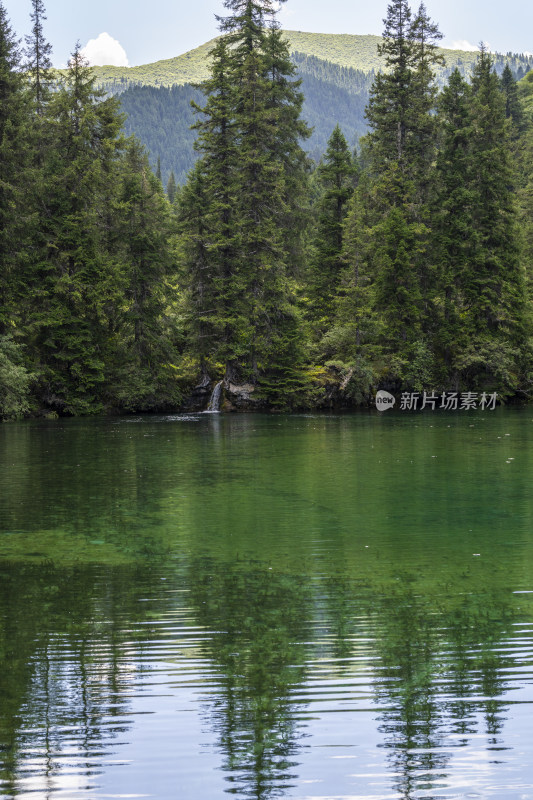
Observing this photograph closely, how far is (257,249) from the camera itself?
153ft

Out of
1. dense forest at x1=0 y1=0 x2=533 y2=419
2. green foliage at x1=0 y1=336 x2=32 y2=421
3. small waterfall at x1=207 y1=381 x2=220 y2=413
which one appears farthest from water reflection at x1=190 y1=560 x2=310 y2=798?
small waterfall at x1=207 y1=381 x2=220 y2=413

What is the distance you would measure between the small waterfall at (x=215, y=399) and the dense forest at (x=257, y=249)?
1.00 feet

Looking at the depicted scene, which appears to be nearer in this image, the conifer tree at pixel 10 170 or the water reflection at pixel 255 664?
the water reflection at pixel 255 664

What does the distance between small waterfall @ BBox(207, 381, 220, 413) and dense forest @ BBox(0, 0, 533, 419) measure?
31 centimetres

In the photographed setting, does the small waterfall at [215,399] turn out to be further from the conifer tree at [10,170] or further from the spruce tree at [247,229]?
the conifer tree at [10,170]

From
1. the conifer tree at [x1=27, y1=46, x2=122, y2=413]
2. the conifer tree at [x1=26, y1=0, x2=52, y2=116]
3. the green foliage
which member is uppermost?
the conifer tree at [x1=26, y1=0, x2=52, y2=116]

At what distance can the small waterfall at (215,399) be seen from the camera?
44719mm

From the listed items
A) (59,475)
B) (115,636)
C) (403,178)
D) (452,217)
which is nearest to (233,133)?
(403,178)

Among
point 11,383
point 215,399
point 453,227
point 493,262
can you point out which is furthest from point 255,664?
point 453,227

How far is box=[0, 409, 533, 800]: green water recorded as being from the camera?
4.47 meters

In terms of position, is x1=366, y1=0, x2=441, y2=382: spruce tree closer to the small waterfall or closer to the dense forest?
the dense forest

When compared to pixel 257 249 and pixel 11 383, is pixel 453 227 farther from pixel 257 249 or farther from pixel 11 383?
pixel 11 383

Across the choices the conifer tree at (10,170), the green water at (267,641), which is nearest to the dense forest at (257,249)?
the conifer tree at (10,170)

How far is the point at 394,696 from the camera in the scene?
5.37 metres
